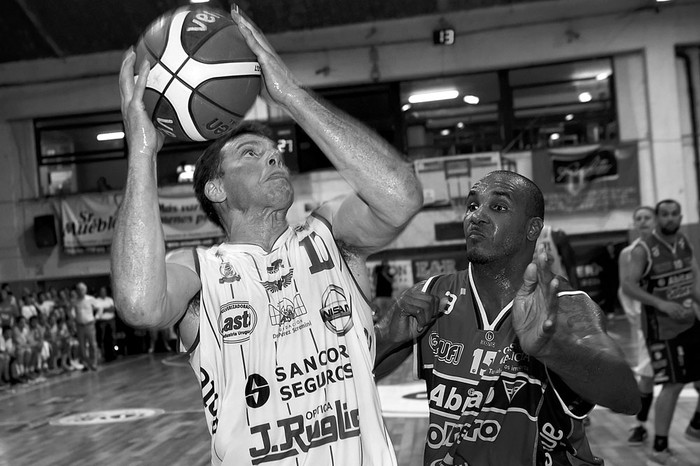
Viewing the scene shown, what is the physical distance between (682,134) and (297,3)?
8623 millimetres

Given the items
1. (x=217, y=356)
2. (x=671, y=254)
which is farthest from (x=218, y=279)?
(x=671, y=254)

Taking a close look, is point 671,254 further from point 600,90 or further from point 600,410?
point 600,90

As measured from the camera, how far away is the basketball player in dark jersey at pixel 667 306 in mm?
5887

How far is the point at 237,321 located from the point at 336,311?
0.99ft

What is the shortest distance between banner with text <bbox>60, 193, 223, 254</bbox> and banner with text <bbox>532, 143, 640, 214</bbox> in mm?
7454

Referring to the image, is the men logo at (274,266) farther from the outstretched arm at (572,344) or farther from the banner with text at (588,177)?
the banner with text at (588,177)

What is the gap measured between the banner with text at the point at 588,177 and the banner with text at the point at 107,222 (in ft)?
24.5

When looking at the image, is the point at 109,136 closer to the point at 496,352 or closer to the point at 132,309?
the point at 496,352

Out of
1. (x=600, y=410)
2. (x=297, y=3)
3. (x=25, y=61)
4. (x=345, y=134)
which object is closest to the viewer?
(x=345, y=134)

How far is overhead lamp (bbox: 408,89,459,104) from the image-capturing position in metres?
18.0

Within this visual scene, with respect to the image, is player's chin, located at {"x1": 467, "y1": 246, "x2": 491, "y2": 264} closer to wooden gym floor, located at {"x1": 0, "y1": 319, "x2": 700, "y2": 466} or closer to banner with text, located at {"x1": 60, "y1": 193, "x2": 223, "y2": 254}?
wooden gym floor, located at {"x1": 0, "y1": 319, "x2": 700, "y2": 466}

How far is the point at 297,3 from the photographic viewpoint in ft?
55.1

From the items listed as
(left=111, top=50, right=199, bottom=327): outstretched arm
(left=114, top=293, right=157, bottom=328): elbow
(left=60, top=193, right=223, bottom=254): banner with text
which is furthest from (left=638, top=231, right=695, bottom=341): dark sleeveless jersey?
(left=60, top=193, right=223, bottom=254): banner with text

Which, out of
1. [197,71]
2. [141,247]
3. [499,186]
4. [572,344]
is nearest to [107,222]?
[197,71]
